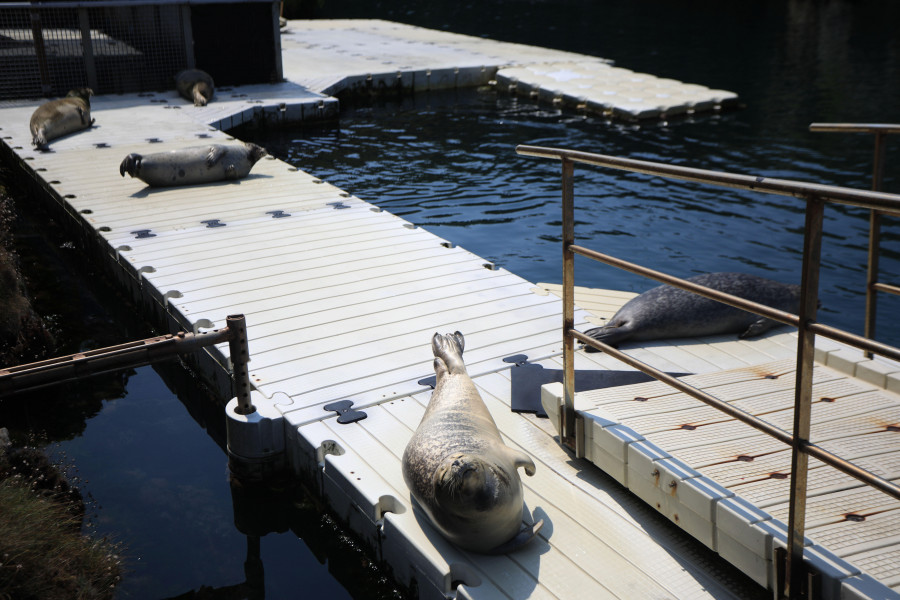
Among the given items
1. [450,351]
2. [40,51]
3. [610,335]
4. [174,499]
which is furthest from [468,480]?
[40,51]

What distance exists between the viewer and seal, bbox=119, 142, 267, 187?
781 centimetres

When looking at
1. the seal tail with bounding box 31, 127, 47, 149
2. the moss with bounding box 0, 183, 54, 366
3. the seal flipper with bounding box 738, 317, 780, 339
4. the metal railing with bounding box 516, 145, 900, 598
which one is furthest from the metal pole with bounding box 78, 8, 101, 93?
the metal railing with bounding box 516, 145, 900, 598

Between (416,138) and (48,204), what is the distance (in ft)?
19.8

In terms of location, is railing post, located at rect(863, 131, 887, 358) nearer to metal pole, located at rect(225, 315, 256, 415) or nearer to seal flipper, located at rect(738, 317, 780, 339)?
seal flipper, located at rect(738, 317, 780, 339)

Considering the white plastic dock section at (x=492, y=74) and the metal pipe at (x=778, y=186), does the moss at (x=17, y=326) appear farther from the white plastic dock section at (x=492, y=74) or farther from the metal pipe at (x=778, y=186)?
the white plastic dock section at (x=492, y=74)

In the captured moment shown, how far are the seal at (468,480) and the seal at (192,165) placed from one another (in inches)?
212

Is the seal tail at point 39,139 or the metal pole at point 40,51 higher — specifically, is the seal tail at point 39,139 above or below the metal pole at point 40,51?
below

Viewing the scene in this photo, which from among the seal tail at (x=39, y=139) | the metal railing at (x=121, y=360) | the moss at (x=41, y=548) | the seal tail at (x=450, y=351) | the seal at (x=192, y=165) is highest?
the seal tail at (x=39, y=139)

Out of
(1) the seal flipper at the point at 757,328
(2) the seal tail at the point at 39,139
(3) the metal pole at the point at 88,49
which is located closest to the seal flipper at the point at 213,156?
(2) the seal tail at the point at 39,139

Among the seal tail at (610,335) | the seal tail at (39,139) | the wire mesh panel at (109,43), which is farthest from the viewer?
the wire mesh panel at (109,43)

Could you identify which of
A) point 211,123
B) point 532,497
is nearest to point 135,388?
point 532,497

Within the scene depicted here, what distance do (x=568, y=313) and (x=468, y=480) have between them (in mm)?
927

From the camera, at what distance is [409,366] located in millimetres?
4465

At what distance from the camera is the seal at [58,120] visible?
968 cm
